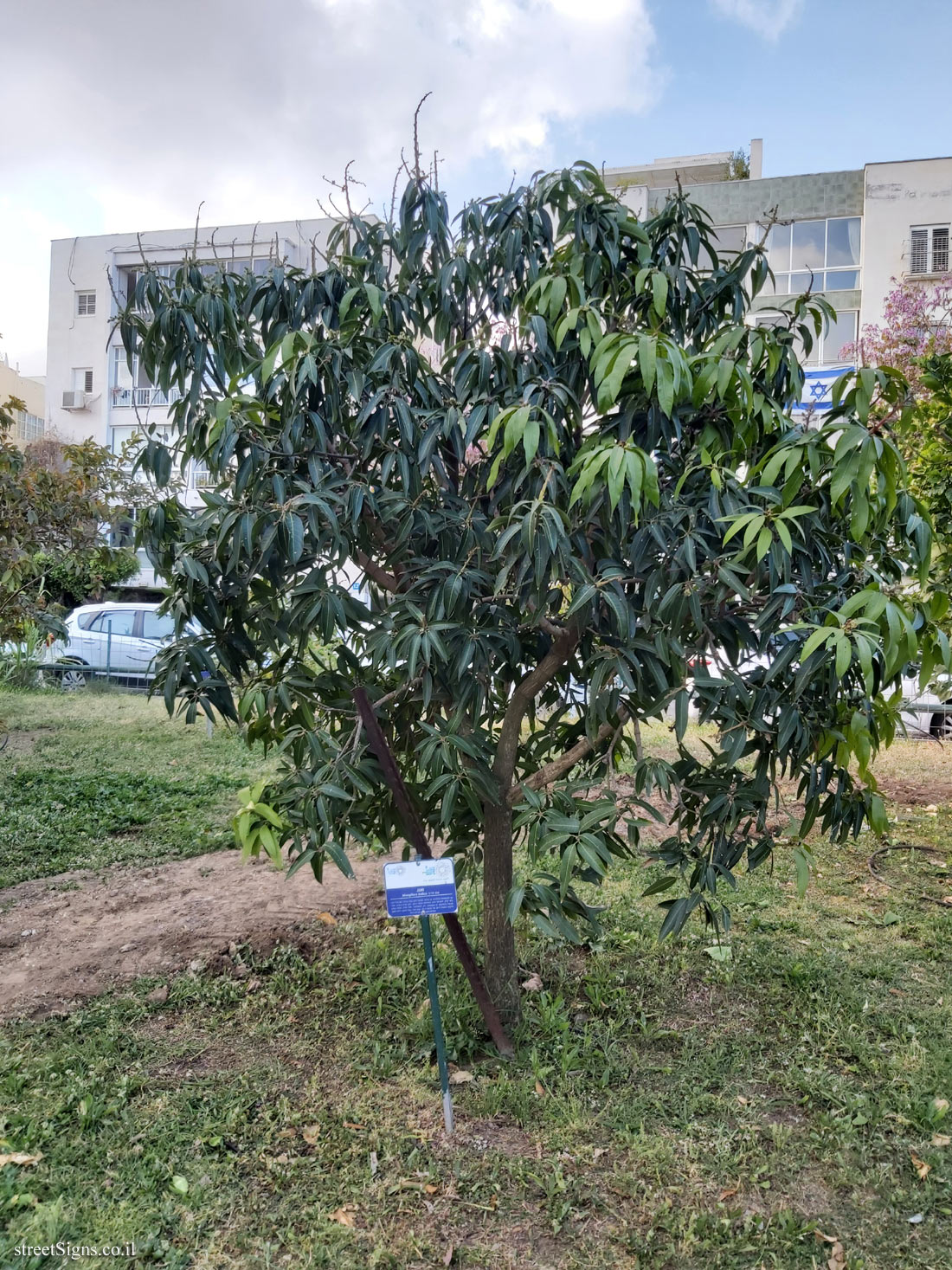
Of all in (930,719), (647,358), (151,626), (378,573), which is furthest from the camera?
(151,626)

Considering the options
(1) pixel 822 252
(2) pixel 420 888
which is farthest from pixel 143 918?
(1) pixel 822 252

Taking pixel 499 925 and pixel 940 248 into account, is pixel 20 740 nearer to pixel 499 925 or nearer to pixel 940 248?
pixel 499 925

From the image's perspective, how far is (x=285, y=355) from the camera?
9.34 ft

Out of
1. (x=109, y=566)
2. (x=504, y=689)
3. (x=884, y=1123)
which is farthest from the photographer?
(x=109, y=566)

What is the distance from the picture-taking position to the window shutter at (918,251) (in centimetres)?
1952

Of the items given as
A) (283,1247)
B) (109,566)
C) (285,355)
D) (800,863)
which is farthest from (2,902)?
(800,863)

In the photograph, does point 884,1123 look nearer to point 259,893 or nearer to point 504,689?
point 504,689

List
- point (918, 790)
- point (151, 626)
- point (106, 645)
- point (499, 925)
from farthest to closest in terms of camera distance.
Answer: point (151, 626) < point (106, 645) < point (918, 790) < point (499, 925)

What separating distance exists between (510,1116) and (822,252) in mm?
21342

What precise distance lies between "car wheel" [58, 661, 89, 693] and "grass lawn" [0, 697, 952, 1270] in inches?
379

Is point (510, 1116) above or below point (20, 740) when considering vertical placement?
below

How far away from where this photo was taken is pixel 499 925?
374 centimetres

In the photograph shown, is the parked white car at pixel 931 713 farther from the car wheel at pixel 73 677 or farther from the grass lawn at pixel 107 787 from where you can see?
the car wheel at pixel 73 677

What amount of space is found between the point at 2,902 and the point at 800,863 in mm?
4191
